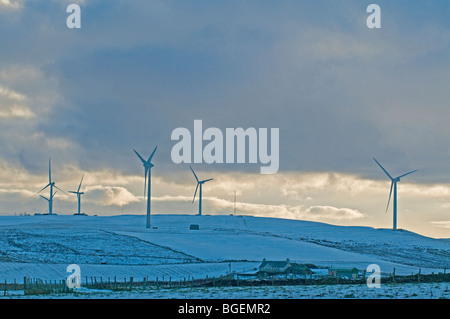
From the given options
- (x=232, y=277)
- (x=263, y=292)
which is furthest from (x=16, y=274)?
(x=263, y=292)

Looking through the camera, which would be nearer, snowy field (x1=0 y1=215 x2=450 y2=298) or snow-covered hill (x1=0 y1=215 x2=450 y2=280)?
snowy field (x1=0 y1=215 x2=450 y2=298)

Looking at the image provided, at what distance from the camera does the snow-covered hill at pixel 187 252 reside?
80188mm

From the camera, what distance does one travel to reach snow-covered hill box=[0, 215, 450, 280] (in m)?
80.2

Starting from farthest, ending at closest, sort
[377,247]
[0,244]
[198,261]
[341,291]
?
1. [377,247]
2. [0,244]
3. [198,261]
4. [341,291]

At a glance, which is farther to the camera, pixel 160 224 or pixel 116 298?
pixel 160 224

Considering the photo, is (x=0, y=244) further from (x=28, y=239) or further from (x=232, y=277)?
(x=232, y=277)

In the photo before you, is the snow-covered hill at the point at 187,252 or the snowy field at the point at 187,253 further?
the snow-covered hill at the point at 187,252

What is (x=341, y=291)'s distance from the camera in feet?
156

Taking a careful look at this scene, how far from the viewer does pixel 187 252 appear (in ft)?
333

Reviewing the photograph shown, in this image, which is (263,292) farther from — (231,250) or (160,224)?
(160,224)

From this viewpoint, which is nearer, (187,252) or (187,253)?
(187,253)

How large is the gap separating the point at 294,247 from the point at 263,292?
63.4 meters
